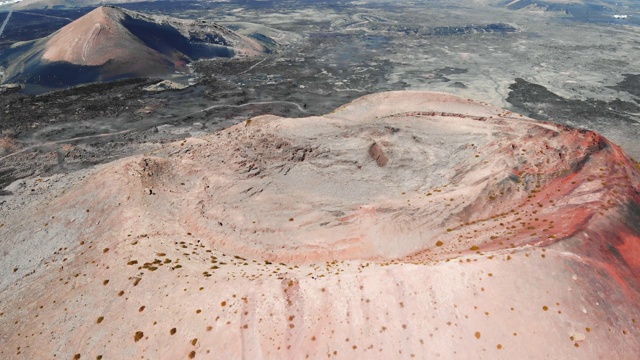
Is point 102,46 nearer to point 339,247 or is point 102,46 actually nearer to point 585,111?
point 339,247

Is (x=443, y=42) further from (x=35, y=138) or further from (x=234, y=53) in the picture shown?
(x=35, y=138)

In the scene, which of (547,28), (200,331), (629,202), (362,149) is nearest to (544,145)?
A: (629,202)

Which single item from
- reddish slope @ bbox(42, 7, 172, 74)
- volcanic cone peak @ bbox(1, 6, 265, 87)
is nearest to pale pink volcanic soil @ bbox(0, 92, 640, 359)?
volcanic cone peak @ bbox(1, 6, 265, 87)

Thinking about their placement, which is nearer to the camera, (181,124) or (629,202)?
(629,202)

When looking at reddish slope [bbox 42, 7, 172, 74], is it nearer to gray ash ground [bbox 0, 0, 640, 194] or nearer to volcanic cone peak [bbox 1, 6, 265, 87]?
volcanic cone peak [bbox 1, 6, 265, 87]

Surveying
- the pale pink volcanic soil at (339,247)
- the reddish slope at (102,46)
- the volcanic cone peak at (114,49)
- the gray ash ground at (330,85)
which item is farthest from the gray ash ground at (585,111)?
the reddish slope at (102,46)

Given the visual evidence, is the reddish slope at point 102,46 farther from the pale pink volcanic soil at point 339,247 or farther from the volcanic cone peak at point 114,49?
the pale pink volcanic soil at point 339,247
